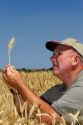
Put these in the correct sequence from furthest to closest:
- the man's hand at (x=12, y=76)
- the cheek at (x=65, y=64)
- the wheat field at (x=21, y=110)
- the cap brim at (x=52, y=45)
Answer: the cap brim at (x=52, y=45) → the cheek at (x=65, y=64) → the man's hand at (x=12, y=76) → the wheat field at (x=21, y=110)

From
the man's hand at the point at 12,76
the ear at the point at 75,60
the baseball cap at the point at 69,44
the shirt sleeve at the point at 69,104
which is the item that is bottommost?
the shirt sleeve at the point at 69,104

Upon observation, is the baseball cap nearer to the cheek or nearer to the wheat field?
the cheek

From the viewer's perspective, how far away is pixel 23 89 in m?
4.71

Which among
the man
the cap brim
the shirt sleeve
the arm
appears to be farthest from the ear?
the arm

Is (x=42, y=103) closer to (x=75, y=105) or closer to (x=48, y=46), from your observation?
(x=75, y=105)

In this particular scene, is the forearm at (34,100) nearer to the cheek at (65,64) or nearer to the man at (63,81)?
the man at (63,81)

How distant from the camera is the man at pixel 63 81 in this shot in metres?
4.73

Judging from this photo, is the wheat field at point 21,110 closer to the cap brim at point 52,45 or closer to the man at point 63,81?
the man at point 63,81

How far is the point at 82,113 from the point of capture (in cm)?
478


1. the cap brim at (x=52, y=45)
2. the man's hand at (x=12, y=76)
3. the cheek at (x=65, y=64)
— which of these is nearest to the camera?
the man's hand at (x=12, y=76)

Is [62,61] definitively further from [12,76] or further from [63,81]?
[12,76]

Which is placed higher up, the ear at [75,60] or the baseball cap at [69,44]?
the baseball cap at [69,44]

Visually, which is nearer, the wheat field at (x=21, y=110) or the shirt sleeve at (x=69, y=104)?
the wheat field at (x=21, y=110)

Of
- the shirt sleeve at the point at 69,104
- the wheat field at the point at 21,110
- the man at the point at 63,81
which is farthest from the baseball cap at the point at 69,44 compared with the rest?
the wheat field at the point at 21,110
